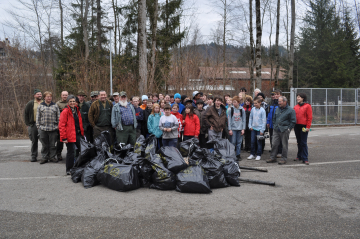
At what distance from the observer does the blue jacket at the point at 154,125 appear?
7.68 m

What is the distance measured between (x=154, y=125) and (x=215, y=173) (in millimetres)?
2859

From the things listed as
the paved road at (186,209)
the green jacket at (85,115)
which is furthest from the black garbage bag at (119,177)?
the green jacket at (85,115)

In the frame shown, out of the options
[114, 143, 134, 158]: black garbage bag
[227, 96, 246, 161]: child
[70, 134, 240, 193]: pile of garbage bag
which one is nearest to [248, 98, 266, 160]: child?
[227, 96, 246, 161]: child

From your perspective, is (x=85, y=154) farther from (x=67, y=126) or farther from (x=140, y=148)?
(x=140, y=148)

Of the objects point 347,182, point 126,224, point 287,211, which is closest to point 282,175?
point 347,182

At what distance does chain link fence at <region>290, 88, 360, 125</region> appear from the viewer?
1738 cm

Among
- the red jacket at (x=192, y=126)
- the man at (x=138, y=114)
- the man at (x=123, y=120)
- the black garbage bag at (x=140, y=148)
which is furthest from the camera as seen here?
the man at (x=138, y=114)

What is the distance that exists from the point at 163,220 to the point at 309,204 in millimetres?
2515

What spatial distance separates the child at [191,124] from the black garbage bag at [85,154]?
275cm

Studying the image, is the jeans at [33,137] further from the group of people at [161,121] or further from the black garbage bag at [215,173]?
the black garbage bag at [215,173]

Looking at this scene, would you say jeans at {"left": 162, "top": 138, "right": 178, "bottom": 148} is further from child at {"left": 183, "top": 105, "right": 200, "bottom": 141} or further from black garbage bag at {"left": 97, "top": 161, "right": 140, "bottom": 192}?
black garbage bag at {"left": 97, "top": 161, "right": 140, "bottom": 192}

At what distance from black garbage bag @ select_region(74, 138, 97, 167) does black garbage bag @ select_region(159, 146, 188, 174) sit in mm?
1768

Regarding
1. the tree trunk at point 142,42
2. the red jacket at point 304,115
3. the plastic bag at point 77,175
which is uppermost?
the tree trunk at point 142,42

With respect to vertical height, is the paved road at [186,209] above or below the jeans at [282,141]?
below
